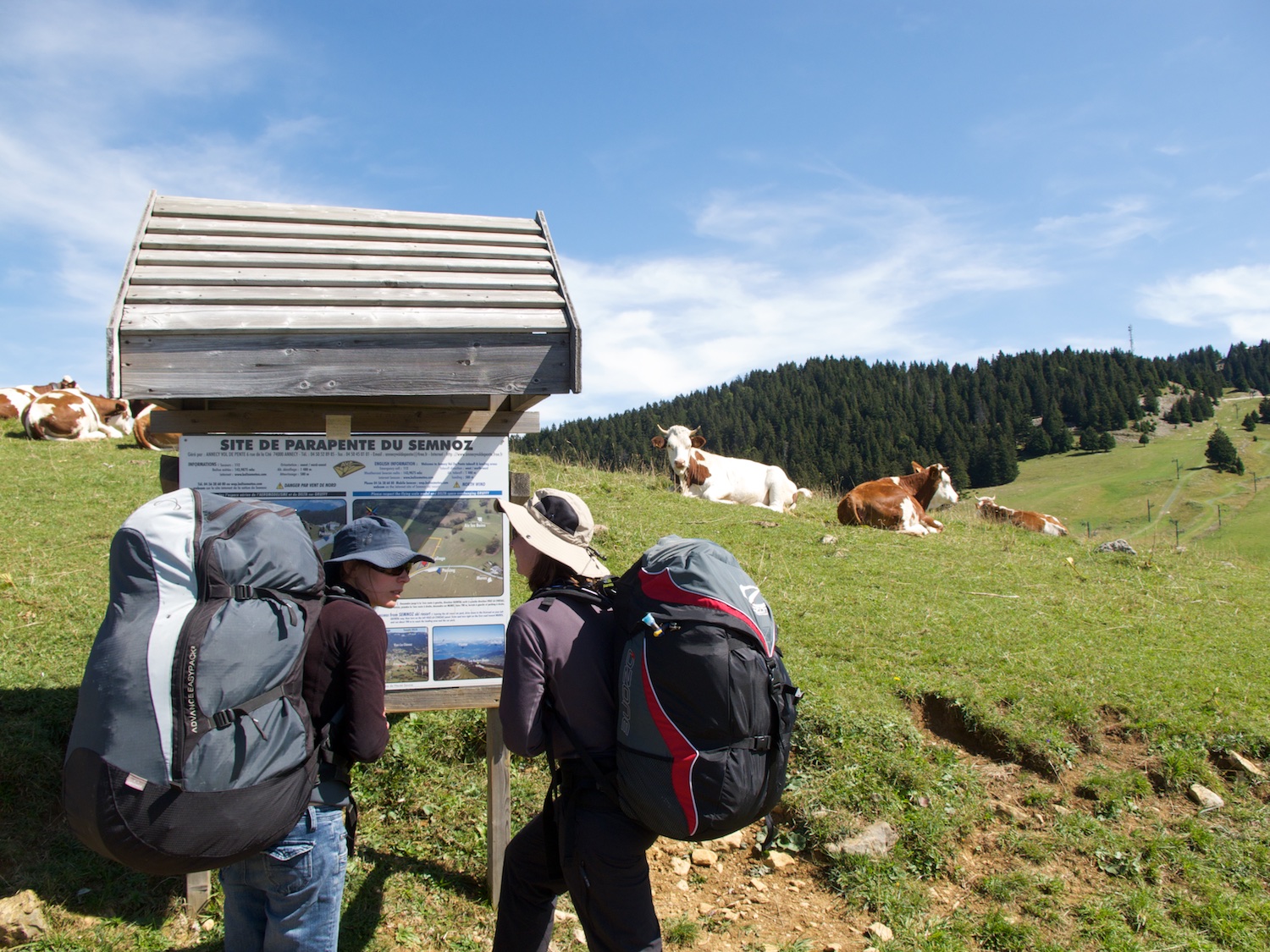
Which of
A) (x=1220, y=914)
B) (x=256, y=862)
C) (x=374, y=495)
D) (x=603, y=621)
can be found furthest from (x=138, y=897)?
(x=1220, y=914)

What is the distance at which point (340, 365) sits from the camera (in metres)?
3.80

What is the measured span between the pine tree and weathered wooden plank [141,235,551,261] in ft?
310

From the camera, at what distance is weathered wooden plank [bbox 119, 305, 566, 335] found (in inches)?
144

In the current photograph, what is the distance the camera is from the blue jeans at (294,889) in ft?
8.60

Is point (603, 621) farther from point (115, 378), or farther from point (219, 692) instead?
point (115, 378)

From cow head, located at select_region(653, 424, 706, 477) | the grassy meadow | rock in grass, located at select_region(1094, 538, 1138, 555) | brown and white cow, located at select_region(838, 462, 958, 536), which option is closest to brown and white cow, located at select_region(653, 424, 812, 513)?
cow head, located at select_region(653, 424, 706, 477)

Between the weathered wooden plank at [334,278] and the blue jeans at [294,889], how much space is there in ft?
8.60

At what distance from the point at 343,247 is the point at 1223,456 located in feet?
316

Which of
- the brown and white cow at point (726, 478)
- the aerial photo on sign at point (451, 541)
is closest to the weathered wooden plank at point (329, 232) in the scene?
the aerial photo on sign at point (451, 541)

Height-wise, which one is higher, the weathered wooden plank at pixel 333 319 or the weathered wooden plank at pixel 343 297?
the weathered wooden plank at pixel 343 297

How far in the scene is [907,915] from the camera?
13.6 ft

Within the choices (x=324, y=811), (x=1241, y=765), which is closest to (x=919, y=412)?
(x=1241, y=765)

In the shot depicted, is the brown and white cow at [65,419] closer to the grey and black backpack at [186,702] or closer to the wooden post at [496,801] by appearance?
the wooden post at [496,801]

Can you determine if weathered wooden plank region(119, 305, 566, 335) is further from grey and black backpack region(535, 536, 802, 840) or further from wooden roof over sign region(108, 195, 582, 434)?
grey and black backpack region(535, 536, 802, 840)
